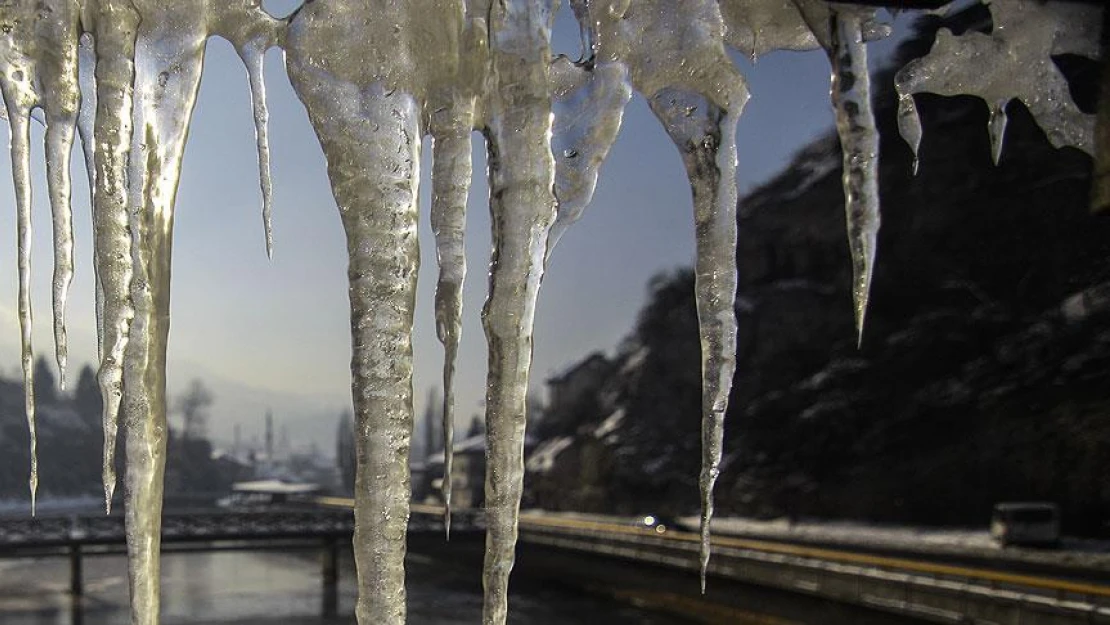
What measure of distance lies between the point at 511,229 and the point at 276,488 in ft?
220

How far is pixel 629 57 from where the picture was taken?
8.34 ft

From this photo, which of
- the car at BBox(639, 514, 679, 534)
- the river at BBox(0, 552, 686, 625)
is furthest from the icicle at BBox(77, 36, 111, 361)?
the car at BBox(639, 514, 679, 534)

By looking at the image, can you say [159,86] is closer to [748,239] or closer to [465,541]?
[465,541]

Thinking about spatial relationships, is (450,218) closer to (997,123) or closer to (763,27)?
(763,27)

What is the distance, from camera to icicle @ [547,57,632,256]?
8.37 ft

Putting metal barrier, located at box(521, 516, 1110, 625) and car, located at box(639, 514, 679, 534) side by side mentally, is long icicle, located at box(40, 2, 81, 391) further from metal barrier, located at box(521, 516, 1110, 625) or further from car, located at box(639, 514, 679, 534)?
car, located at box(639, 514, 679, 534)

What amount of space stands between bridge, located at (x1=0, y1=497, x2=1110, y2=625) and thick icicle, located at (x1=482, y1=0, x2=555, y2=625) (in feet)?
35.0

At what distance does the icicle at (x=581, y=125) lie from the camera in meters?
2.55

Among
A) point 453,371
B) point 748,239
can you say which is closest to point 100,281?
point 453,371

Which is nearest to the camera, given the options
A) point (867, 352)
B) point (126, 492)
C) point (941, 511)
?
point (126, 492)

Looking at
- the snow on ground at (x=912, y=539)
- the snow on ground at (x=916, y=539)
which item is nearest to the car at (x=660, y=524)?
the snow on ground at (x=912, y=539)

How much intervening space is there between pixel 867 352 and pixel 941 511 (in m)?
9.23

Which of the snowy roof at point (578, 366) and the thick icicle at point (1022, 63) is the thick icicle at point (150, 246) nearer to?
the thick icicle at point (1022, 63)

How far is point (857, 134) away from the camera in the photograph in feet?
8.88
